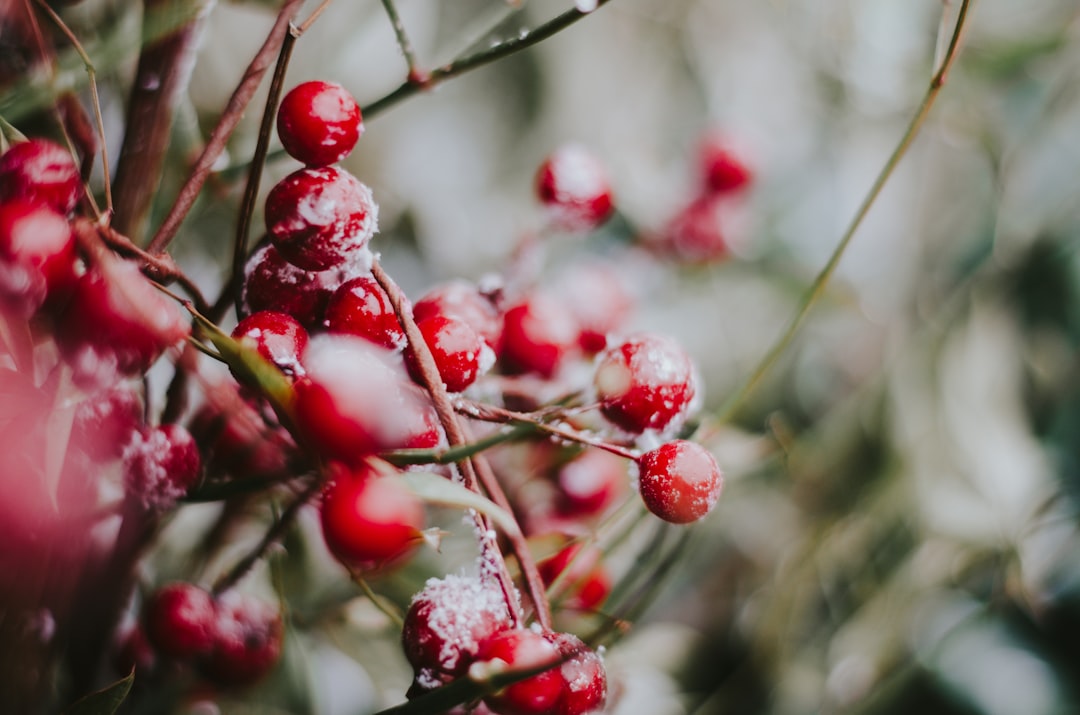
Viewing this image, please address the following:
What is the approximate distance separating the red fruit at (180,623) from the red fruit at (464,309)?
15cm

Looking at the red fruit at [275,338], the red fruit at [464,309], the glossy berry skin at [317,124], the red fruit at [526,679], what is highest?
the glossy berry skin at [317,124]

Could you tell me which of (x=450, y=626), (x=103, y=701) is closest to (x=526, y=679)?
(x=450, y=626)

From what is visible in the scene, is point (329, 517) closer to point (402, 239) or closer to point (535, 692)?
point (535, 692)

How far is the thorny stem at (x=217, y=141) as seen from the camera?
0.21 metres

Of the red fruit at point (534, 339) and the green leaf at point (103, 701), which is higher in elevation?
the red fruit at point (534, 339)

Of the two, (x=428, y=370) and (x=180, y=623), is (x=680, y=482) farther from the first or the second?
(x=180, y=623)

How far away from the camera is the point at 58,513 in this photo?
25cm

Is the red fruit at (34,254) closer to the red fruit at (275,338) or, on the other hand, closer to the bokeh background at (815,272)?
the red fruit at (275,338)

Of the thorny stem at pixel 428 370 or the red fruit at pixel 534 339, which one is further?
the red fruit at pixel 534 339

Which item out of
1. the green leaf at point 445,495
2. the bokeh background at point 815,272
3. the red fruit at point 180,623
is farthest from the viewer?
the bokeh background at point 815,272

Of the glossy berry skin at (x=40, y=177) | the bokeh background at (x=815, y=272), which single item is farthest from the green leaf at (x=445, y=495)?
the bokeh background at (x=815, y=272)

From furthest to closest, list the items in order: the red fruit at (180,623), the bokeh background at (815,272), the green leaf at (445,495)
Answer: the bokeh background at (815,272), the red fruit at (180,623), the green leaf at (445,495)

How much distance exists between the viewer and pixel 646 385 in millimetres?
247

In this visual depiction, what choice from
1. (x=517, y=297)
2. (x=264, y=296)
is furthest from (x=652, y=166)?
(x=264, y=296)
